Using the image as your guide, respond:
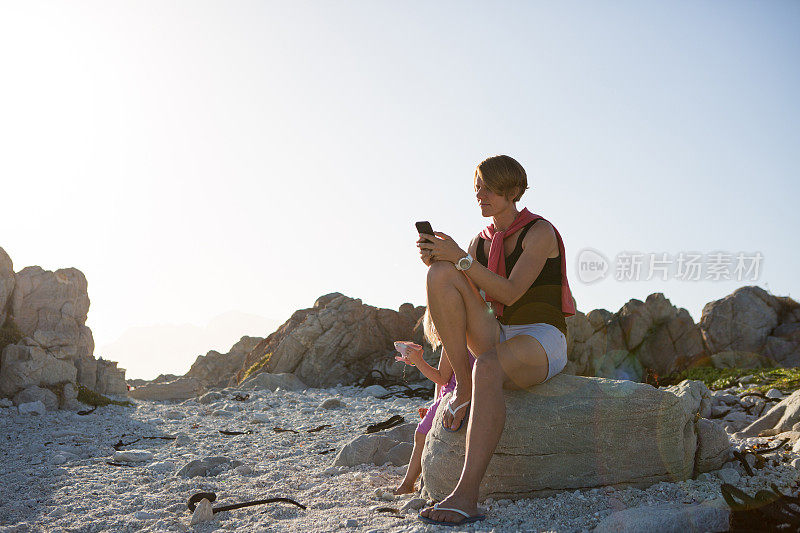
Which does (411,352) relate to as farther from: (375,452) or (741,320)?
(741,320)

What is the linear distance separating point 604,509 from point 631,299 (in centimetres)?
1532

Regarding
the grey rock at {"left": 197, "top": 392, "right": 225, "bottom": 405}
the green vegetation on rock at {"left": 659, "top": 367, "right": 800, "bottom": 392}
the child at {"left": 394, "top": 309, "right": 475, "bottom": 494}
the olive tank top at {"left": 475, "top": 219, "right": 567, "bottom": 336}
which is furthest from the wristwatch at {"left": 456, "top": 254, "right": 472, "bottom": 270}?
the grey rock at {"left": 197, "top": 392, "right": 225, "bottom": 405}

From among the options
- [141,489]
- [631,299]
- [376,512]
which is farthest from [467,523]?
[631,299]

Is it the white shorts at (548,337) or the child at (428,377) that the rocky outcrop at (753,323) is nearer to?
the white shorts at (548,337)

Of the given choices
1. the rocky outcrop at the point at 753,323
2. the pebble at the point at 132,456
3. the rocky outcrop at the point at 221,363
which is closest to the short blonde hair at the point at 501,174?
the pebble at the point at 132,456

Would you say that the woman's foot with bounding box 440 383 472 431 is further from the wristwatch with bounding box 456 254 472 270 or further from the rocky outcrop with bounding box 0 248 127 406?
the rocky outcrop with bounding box 0 248 127 406

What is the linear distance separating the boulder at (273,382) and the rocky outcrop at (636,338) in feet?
24.6

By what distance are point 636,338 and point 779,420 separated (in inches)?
421

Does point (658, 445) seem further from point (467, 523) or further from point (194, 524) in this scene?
point (194, 524)

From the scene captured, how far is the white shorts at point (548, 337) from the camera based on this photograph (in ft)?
16.2

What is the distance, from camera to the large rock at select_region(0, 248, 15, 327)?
1238cm

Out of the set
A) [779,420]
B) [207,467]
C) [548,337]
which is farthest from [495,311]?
[779,420]

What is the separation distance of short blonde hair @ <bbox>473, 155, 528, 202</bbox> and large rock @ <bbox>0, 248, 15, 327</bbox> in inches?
447

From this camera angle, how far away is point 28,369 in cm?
1150
